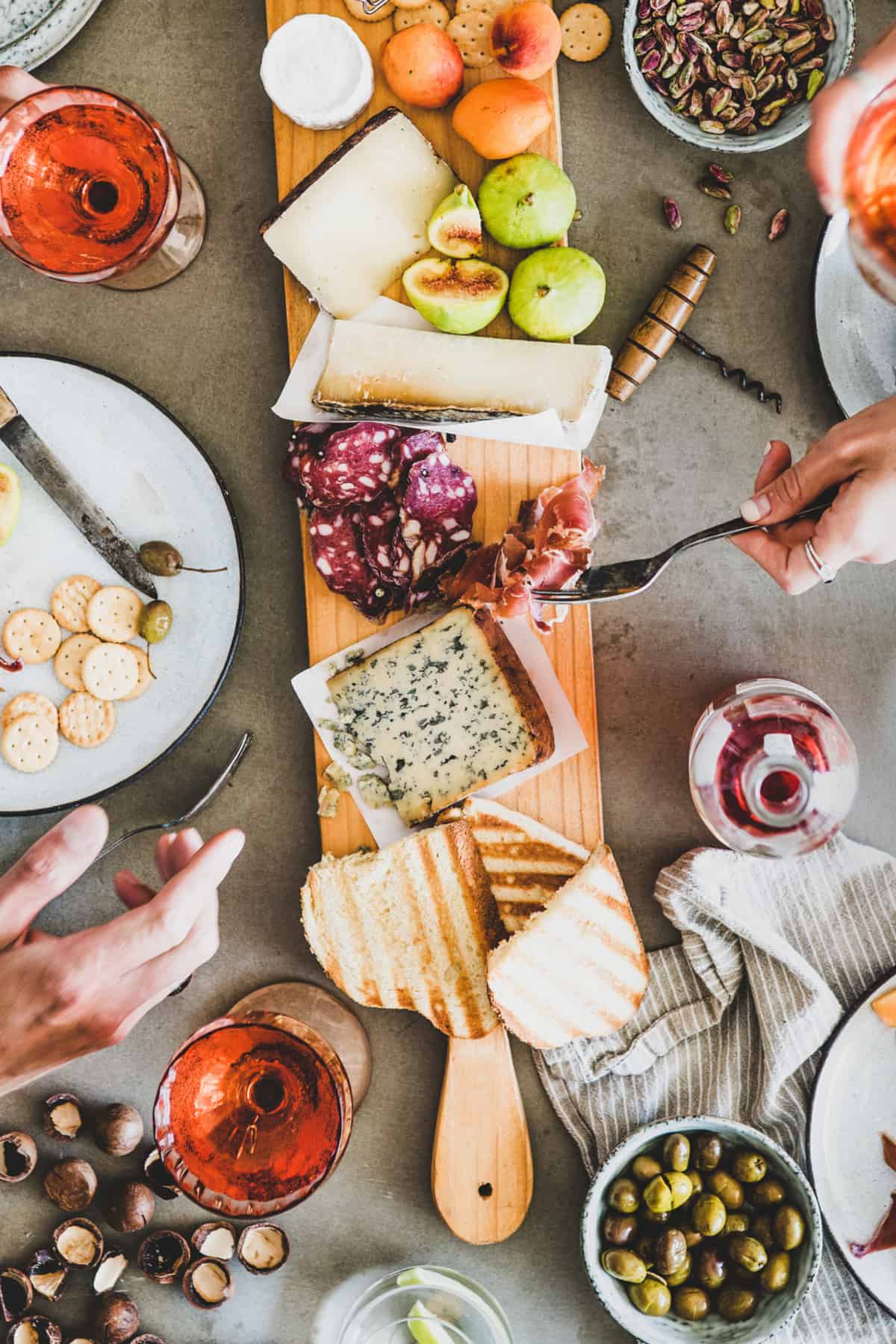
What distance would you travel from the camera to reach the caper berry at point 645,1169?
1226 mm

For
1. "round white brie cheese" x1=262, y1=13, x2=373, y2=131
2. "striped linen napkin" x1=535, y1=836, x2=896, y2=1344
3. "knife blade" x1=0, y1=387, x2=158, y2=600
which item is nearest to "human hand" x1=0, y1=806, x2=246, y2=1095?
"knife blade" x1=0, y1=387, x2=158, y2=600

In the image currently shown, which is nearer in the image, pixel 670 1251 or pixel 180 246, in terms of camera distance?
pixel 670 1251

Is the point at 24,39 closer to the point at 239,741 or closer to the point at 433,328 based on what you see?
the point at 433,328

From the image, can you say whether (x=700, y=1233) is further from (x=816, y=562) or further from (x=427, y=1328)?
(x=816, y=562)

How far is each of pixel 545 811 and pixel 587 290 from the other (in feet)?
2.18

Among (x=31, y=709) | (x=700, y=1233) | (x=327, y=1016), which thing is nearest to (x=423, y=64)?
(x=31, y=709)

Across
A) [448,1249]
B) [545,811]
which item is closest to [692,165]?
[545,811]

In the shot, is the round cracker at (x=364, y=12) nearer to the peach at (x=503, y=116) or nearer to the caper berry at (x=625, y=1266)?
the peach at (x=503, y=116)

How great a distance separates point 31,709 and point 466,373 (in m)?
0.71

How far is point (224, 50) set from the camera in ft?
4.40

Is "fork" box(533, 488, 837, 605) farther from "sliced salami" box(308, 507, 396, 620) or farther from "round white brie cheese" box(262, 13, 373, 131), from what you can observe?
"round white brie cheese" box(262, 13, 373, 131)

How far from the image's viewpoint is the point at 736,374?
1326 millimetres

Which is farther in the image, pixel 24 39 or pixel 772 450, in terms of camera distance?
pixel 24 39

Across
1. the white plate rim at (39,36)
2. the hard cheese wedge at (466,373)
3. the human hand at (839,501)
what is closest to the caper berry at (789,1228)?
the human hand at (839,501)
